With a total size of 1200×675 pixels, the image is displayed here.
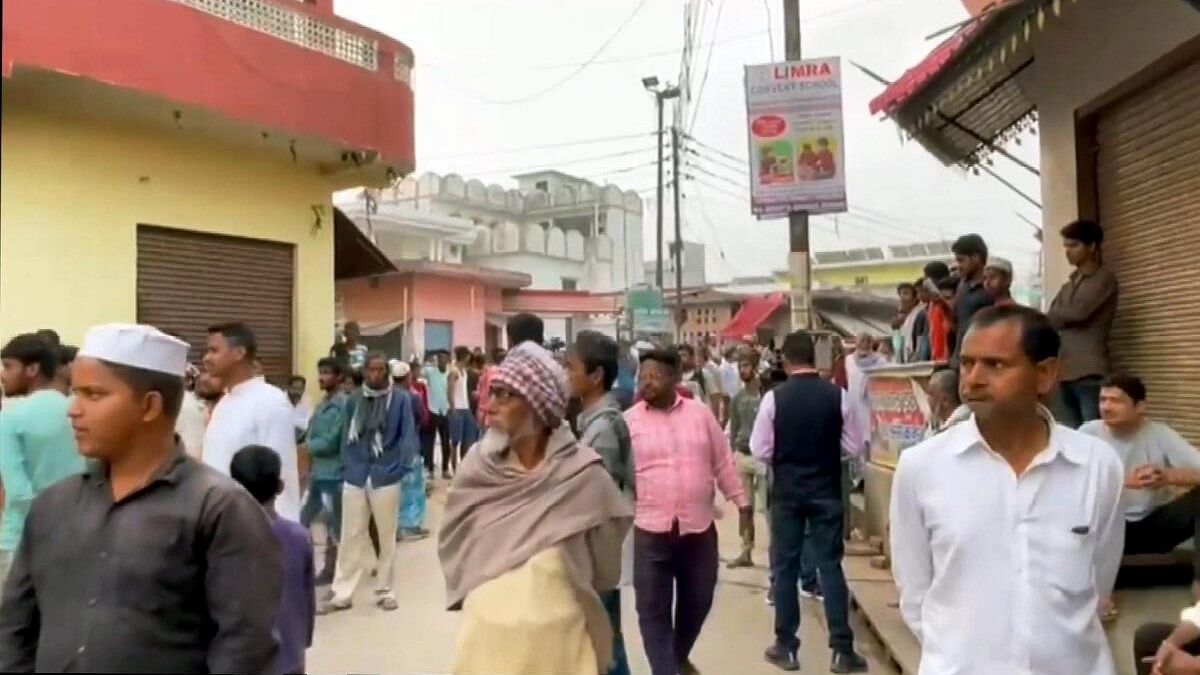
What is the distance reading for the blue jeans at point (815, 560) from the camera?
6004 millimetres

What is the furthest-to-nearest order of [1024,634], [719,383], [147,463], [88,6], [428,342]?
[428,342], [719,383], [88,6], [1024,634], [147,463]

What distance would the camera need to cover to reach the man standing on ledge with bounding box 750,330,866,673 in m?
6.02

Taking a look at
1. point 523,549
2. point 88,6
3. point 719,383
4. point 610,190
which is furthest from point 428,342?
point 523,549

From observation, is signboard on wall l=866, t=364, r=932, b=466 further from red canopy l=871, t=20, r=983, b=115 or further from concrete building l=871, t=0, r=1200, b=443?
red canopy l=871, t=20, r=983, b=115

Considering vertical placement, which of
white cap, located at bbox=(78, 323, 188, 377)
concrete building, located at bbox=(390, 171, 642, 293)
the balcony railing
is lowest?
white cap, located at bbox=(78, 323, 188, 377)

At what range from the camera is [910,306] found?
9.52 metres

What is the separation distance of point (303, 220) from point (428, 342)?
13.8 meters

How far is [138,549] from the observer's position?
2.11m

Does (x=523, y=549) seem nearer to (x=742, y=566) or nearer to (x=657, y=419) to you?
(x=657, y=419)

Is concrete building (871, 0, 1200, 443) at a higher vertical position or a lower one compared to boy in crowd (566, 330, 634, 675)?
higher

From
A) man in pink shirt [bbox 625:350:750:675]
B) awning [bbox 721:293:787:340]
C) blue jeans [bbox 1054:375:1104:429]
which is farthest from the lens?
awning [bbox 721:293:787:340]

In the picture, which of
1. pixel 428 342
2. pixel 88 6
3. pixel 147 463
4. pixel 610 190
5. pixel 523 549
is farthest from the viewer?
pixel 610 190

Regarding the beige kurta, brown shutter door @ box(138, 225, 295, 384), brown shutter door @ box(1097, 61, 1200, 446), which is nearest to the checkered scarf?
the beige kurta

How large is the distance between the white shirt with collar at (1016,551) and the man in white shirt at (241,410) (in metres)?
3.43
